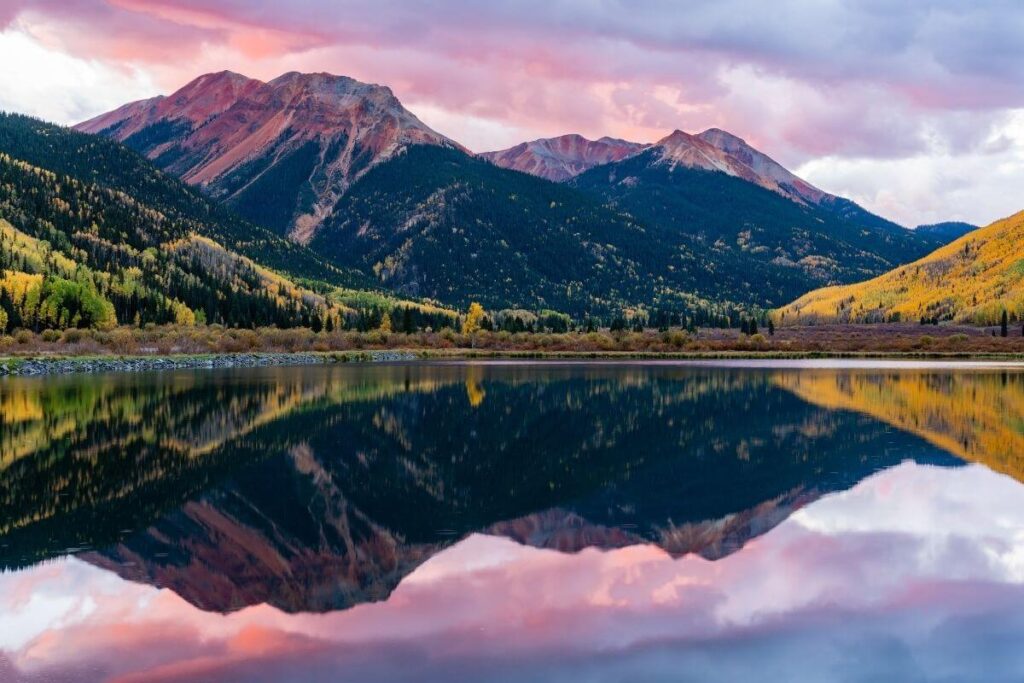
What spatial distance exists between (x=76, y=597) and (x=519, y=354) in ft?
367

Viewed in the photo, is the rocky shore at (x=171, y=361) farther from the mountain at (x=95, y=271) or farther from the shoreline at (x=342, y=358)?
the mountain at (x=95, y=271)

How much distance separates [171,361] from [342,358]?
22219 mm

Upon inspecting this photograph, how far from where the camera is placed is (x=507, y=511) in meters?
20.9

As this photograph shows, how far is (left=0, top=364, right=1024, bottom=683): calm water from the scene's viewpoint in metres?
12.2

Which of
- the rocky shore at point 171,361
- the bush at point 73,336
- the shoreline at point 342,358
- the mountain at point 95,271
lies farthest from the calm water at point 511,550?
the mountain at point 95,271

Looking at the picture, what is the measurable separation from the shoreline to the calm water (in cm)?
4953

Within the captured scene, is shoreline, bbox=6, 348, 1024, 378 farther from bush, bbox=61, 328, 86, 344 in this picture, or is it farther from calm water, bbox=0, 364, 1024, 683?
calm water, bbox=0, 364, 1024, 683

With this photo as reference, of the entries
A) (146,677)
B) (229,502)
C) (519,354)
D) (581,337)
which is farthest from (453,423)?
(581,337)

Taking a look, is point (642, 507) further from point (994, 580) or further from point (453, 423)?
point (453, 423)

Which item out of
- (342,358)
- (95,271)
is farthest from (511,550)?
(95,271)

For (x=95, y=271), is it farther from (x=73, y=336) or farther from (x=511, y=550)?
(x=511, y=550)

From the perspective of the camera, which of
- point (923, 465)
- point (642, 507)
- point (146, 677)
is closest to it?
point (146, 677)

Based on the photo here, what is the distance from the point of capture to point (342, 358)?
112 m

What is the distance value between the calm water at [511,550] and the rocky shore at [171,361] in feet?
156
